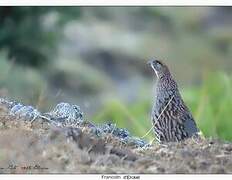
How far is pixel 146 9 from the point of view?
23.7m

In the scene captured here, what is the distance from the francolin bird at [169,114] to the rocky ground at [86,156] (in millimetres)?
638

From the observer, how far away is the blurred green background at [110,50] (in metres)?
19.5

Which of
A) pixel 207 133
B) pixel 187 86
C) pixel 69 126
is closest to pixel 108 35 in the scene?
pixel 187 86

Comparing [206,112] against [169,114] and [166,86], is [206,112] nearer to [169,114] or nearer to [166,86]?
[166,86]

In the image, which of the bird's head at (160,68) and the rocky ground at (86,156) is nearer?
the rocky ground at (86,156)

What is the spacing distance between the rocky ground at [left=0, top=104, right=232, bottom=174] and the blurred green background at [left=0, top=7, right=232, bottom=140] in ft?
15.6

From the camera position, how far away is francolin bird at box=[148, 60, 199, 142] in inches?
473

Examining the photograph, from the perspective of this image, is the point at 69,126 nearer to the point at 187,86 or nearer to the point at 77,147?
the point at 77,147

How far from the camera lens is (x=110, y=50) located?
78.7ft
